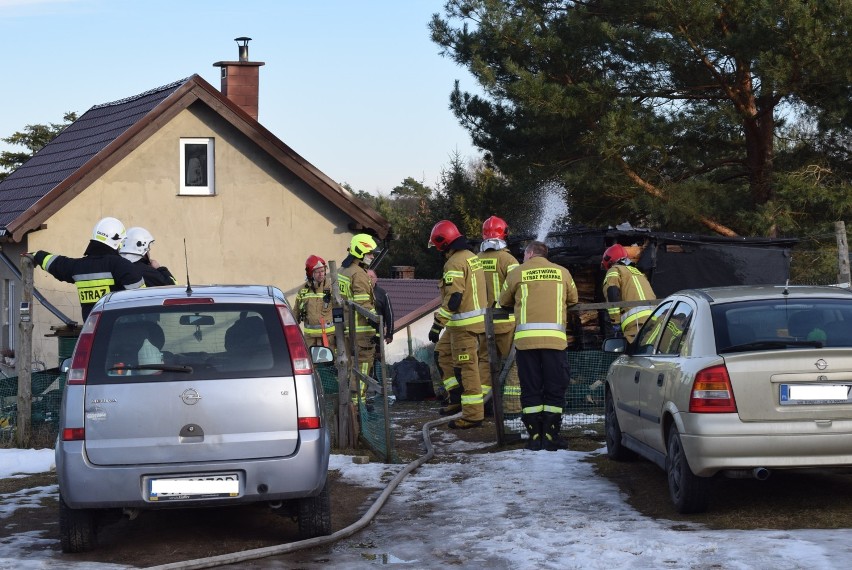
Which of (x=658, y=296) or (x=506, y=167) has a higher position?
(x=506, y=167)

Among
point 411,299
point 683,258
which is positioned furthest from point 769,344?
point 411,299

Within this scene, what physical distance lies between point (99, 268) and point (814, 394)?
6914 mm

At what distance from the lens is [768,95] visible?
903 inches

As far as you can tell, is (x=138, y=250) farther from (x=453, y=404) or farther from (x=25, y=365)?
(x=453, y=404)

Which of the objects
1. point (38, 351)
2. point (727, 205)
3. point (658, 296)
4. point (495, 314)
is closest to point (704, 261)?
point (658, 296)

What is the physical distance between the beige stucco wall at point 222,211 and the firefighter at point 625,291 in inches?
401

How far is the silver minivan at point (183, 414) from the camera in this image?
700 centimetres

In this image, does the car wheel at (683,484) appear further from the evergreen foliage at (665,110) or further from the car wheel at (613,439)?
the evergreen foliage at (665,110)

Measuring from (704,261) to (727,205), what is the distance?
269 inches

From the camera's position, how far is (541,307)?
1136cm

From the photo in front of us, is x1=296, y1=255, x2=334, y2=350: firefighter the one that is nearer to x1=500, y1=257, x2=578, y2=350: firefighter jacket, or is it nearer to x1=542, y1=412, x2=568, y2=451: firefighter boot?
x1=500, y1=257, x2=578, y2=350: firefighter jacket

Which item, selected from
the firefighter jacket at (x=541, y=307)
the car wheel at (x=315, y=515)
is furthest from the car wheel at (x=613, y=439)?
the car wheel at (x=315, y=515)

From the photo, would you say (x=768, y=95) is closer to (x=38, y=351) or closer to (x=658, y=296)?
(x=658, y=296)

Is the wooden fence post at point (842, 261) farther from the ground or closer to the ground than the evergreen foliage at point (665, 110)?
closer to the ground
